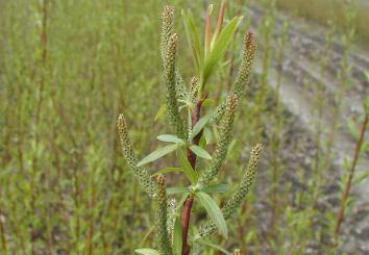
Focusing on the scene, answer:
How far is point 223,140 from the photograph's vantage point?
903mm

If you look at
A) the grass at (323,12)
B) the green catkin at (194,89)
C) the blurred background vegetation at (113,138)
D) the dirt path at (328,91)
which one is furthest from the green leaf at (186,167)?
the grass at (323,12)

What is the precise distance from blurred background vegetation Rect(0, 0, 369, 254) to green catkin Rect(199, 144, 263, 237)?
1.45 m

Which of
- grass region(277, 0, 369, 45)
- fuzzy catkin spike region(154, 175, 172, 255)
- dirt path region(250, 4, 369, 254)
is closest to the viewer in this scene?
fuzzy catkin spike region(154, 175, 172, 255)

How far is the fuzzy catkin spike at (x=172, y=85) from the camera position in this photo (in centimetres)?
86

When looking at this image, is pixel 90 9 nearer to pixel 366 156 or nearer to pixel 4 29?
pixel 4 29

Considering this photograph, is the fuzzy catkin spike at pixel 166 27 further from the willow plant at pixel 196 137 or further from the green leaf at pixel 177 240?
the green leaf at pixel 177 240

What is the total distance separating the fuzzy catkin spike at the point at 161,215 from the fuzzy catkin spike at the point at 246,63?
21 centimetres

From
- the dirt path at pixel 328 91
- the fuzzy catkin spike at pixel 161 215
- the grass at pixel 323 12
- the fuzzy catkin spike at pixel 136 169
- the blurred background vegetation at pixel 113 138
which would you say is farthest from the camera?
the grass at pixel 323 12

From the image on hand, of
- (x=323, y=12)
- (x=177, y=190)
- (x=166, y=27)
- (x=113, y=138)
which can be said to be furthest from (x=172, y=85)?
(x=323, y=12)

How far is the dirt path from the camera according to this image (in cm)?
483

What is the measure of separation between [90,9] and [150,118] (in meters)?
1.47

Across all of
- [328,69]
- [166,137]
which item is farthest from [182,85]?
[328,69]

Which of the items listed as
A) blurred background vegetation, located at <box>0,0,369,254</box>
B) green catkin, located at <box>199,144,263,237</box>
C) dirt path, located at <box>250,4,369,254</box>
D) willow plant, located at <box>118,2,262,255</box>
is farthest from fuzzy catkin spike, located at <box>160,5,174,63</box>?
dirt path, located at <box>250,4,369,254</box>

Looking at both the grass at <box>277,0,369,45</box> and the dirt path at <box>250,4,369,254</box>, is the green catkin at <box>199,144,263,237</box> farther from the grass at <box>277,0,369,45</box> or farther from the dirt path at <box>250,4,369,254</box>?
the grass at <box>277,0,369,45</box>
